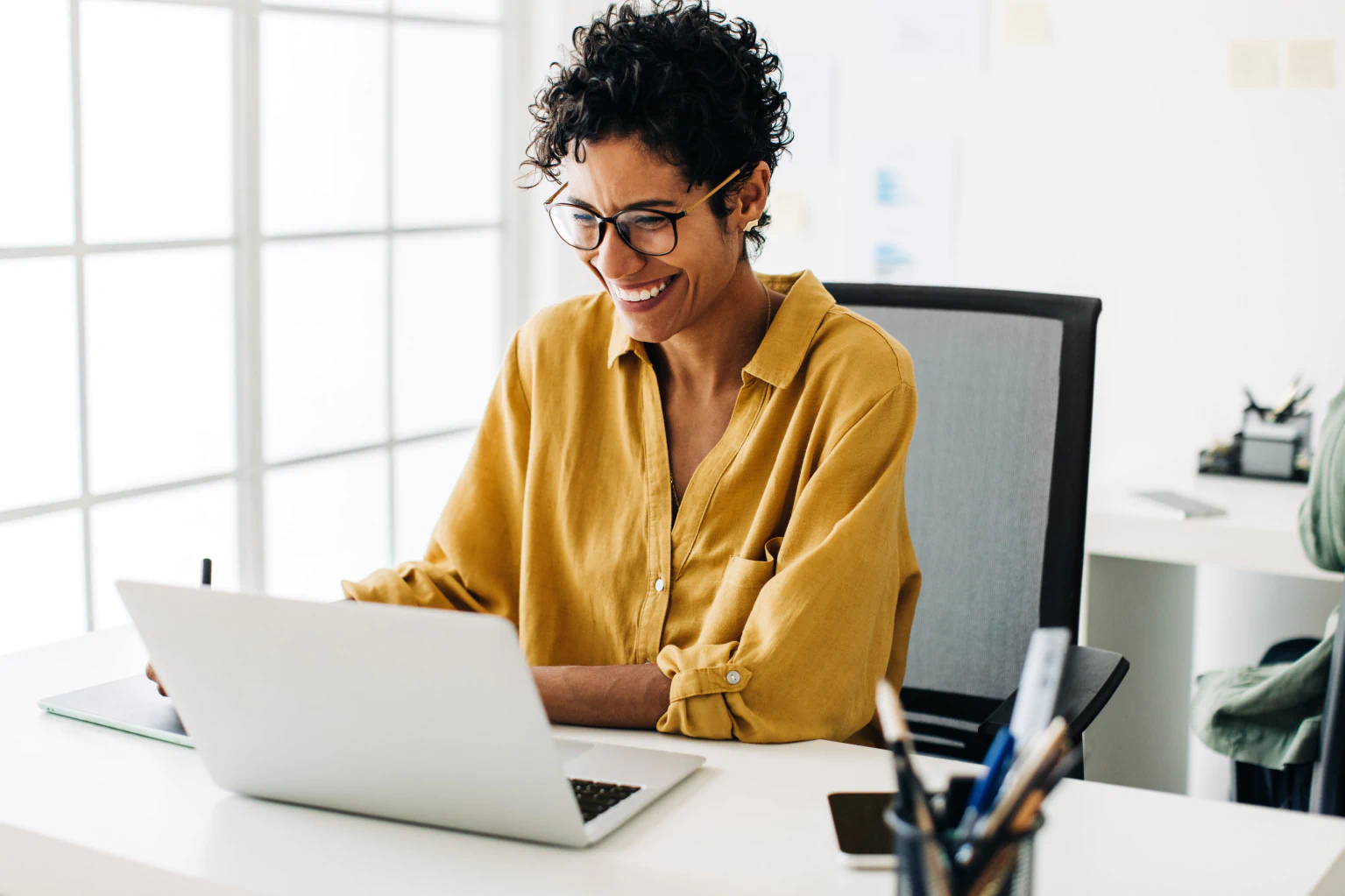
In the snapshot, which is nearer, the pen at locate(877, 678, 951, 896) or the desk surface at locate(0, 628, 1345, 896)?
A: the pen at locate(877, 678, 951, 896)

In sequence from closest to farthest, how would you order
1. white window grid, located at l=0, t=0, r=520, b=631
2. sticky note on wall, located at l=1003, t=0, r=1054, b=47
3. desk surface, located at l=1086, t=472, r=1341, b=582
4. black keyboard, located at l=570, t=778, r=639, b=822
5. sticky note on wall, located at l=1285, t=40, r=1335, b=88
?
black keyboard, located at l=570, t=778, r=639, b=822 < desk surface, located at l=1086, t=472, r=1341, b=582 < white window grid, located at l=0, t=0, r=520, b=631 < sticky note on wall, located at l=1285, t=40, r=1335, b=88 < sticky note on wall, located at l=1003, t=0, r=1054, b=47

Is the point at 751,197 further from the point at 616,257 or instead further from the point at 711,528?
the point at 711,528

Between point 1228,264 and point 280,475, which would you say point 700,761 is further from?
point 1228,264

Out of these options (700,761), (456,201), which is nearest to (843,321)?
(700,761)

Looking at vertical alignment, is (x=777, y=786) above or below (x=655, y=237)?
below

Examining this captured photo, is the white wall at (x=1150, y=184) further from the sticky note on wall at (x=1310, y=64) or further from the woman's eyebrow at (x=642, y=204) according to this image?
the woman's eyebrow at (x=642, y=204)

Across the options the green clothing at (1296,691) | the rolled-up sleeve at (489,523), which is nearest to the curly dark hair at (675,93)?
the rolled-up sleeve at (489,523)

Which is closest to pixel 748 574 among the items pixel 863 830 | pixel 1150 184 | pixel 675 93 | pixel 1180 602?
pixel 863 830

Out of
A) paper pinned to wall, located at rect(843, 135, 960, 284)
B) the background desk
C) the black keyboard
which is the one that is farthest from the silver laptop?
paper pinned to wall, located at rect(843, 135, 960, 284)

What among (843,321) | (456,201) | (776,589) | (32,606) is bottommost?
(32,606)

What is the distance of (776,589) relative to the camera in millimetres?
1238

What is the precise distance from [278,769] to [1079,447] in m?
0.94

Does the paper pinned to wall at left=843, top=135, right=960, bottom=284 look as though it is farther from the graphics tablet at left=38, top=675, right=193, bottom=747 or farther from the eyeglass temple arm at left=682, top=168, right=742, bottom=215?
the graphics tablet at left=38, top=675, right=193, bottom=747

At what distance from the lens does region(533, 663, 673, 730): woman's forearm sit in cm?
122
